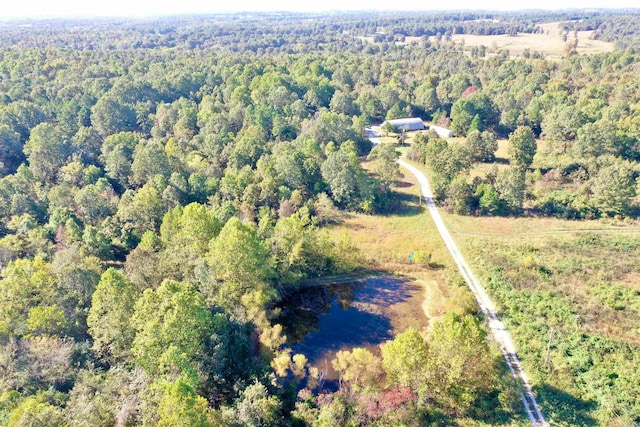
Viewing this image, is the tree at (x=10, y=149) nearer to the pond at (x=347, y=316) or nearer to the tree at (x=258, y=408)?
the pond at (x=347, y=316)

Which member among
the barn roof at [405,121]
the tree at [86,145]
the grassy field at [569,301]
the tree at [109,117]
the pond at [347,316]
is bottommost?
the pond at [347,316]

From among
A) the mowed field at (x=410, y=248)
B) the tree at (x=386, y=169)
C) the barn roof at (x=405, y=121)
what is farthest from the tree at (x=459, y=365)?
the barn roof at (x=405, y=121)

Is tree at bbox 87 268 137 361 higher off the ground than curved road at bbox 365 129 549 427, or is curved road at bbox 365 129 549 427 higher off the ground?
tree at bbox 87 268 137 361

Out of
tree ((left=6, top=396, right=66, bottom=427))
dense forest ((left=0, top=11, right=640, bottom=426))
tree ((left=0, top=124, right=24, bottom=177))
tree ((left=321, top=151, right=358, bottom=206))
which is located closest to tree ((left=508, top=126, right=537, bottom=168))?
dense forest ((left=0, top=11, right=640, bottom=426))

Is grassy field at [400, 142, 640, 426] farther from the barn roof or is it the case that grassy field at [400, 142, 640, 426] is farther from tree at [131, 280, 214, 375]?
the barn roof

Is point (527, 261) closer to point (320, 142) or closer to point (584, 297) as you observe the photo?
point (584, 297)

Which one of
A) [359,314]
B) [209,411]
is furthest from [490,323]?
[209,411]
